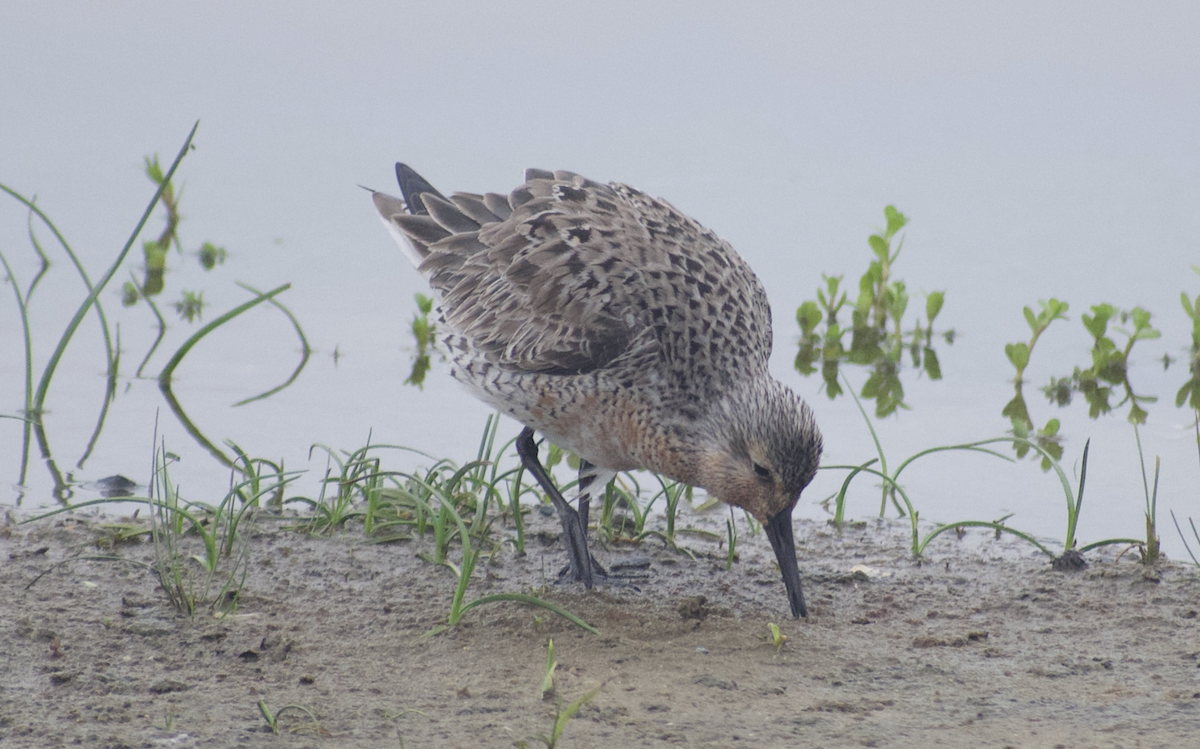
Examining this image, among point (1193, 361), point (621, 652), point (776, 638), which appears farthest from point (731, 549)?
point (1193, 361)

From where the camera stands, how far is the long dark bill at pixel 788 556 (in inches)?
202

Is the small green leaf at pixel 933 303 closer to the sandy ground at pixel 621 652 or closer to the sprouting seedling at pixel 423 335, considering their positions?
the sandy ground at pixel 621 652

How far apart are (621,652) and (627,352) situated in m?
1.27

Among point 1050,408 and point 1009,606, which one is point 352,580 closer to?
point 1009,606

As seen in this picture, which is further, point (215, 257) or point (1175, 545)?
point (215, 257)

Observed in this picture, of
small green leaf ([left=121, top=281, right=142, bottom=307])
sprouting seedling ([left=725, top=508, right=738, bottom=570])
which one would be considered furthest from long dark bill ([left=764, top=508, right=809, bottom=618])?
small green leaf ([left=121, top=281, right=142, bottom=307])

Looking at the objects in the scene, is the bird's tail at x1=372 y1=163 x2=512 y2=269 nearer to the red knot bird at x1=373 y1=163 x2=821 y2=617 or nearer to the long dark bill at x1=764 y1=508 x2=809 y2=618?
the red knot bird at x1=373 y1=163 x2=821 y2=617

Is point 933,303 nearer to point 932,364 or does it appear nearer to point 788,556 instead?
point 932,364

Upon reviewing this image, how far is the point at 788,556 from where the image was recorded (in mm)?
5180

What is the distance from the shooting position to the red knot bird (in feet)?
17.0

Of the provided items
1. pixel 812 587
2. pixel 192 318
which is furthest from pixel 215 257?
pixel 812 587

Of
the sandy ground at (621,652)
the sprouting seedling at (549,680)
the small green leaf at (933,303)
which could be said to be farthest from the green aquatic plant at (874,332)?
the sprouting seedling at (549,680)

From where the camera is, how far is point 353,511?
19.1ft

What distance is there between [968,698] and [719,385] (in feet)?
5.10
